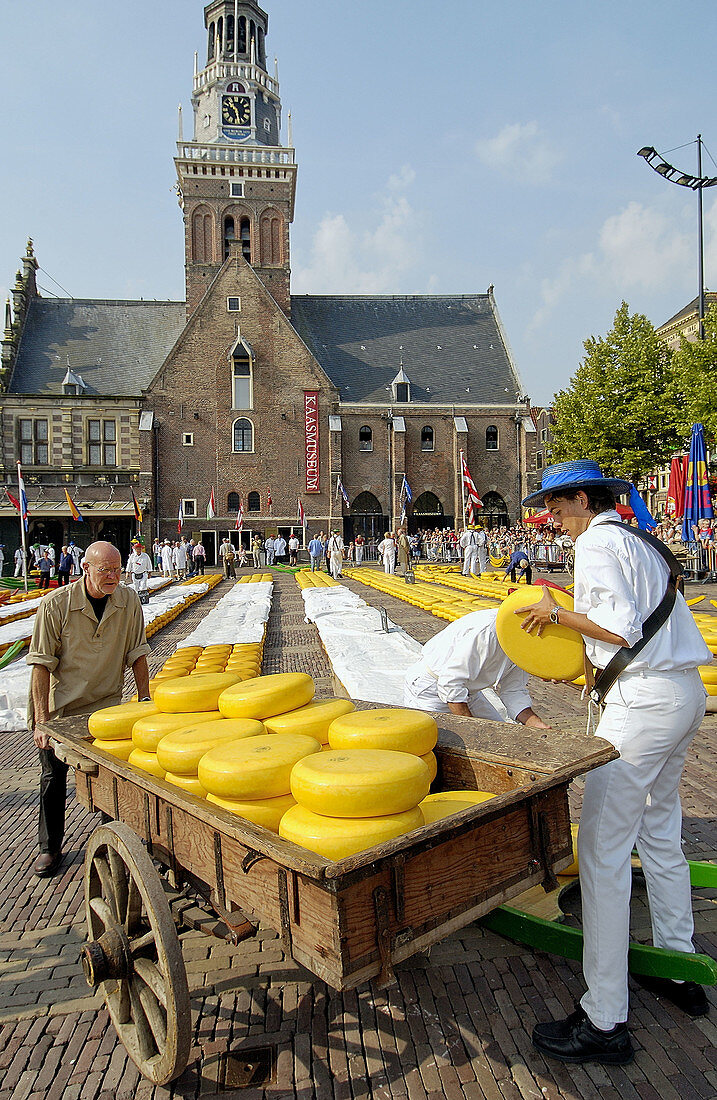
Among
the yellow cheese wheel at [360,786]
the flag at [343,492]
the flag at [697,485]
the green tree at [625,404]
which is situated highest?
the green tree at [625,404]

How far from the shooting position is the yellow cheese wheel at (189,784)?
274 centimetres

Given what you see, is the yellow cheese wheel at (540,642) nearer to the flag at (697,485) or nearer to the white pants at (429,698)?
the white pants at (429,698)

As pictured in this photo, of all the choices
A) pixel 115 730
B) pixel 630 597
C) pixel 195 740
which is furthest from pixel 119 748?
pixel 630 597

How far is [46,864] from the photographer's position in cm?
414

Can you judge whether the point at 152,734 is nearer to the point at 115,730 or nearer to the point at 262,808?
the point at 115,730

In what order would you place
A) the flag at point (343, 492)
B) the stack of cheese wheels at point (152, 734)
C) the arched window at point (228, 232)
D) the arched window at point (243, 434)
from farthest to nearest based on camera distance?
the arched window at point (228, 232), the arched window at point (243, 434), the flag at point (343, 492), the stack of cheese wheels at point (152, 734)

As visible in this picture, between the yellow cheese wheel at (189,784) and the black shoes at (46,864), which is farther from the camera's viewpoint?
the black shoes at (46,864)

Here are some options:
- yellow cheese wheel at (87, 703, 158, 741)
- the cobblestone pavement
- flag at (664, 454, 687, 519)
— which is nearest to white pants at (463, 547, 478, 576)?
flag at (664, 454, 687, 519)

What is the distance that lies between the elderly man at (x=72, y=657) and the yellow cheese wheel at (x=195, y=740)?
1546mm

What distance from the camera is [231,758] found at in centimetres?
251

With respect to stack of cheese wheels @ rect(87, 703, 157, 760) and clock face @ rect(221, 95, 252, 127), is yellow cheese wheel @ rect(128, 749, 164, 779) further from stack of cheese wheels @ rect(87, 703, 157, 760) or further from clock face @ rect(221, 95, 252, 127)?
clock face @ rect(221, 95, 252, 127)

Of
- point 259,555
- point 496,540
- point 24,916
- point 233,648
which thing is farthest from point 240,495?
point 24,916

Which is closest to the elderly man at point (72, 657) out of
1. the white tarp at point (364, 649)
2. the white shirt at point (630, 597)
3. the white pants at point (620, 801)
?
the white tarp at point (364, 649)

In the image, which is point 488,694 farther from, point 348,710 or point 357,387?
point 357,387
